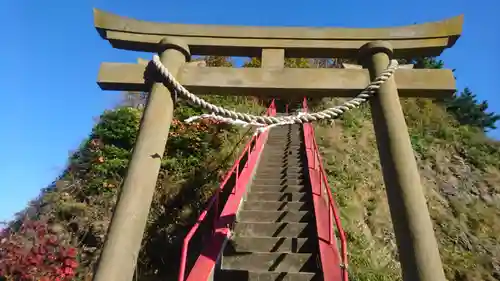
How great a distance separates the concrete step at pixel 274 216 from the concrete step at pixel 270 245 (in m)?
0.64

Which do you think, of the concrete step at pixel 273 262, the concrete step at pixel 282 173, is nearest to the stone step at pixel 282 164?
the concrete step at pixel 282 173

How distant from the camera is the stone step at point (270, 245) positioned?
4.48 metres

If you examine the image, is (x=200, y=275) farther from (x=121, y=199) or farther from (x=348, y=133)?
(x=348, y=133)

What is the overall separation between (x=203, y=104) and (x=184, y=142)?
6547 millimetres

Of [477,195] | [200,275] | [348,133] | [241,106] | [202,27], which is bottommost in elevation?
[200,275]

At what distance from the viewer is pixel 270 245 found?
4.54m

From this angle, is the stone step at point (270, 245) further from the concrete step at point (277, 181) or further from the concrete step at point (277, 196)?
the concrete step at point (277, 181)

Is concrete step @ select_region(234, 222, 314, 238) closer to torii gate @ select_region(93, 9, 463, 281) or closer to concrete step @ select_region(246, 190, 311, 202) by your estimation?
concrete step @ select_region(246, 190, 311, 202)

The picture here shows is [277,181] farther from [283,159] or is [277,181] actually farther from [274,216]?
[283,159]

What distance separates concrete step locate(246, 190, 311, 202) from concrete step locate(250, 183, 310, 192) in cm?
23

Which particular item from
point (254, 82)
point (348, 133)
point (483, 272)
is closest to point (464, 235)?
point (483, 272)

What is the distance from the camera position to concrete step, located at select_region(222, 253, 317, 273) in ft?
13.9

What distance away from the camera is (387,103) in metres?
2.93

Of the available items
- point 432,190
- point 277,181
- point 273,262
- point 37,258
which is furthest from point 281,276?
point 432,190
